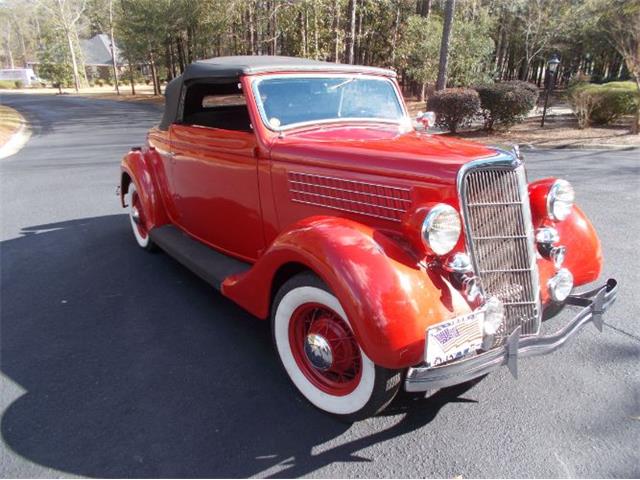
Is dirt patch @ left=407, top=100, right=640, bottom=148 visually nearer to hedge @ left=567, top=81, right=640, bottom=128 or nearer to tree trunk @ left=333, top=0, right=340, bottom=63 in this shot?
hedge @ left=567, top=81, right=640, bottom=128

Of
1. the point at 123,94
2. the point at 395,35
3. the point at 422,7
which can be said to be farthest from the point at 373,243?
the point at 123,94

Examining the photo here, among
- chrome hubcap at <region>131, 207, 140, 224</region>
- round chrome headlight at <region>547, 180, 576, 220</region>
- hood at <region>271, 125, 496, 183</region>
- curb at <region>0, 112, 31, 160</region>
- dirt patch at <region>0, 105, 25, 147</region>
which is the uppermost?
hood at <region>271, 125, 496, 183</region>

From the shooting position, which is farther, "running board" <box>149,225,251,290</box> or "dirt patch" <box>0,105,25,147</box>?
"dirt patch" <box>0,105,25,147</box>

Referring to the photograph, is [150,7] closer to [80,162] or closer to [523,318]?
[80,162]

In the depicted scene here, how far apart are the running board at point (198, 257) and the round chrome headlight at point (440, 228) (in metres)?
1.53

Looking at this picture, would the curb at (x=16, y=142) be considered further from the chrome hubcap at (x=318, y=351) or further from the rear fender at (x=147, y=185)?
the chrome hubcap at (x=318, y=351)

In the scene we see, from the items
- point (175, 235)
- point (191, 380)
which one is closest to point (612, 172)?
point (175, 235)

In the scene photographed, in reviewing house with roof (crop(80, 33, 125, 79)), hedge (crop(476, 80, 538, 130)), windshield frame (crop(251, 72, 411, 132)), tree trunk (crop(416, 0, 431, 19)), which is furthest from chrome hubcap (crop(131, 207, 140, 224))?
house with roof (crop(80, 33, 125, 79))

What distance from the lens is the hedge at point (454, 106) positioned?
1222 centimetres

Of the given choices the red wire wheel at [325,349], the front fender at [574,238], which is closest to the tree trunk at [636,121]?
the front fender at [574,238]

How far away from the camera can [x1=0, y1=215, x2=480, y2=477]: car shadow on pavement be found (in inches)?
82.7

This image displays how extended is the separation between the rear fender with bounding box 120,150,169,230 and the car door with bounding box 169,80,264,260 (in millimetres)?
208

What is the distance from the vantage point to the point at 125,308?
139 inches

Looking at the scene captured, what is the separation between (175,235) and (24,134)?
14.0 m
